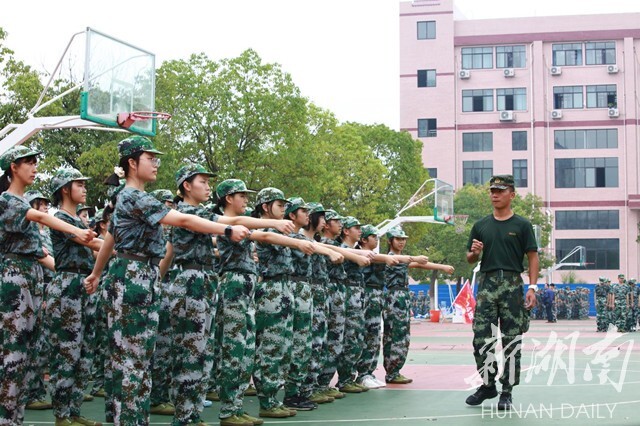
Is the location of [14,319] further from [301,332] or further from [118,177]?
[301,332]

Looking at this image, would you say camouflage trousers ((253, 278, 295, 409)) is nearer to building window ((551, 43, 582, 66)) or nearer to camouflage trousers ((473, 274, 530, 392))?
camouflage trousers ((473, 274, 530, 392))

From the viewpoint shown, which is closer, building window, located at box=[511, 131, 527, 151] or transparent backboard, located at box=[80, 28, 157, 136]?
transparent backboard, located at box=[80, 28, 157, 136]

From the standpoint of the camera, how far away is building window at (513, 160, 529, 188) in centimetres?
6097

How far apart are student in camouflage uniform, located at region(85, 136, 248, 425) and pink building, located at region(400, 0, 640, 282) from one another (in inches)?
2203

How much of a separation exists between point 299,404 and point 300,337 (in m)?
0.68

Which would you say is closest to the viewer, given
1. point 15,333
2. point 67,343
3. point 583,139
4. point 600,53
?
point 15,333

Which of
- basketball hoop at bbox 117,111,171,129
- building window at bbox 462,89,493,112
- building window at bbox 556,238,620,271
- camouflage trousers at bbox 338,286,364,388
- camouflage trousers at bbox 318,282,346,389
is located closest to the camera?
camouflage trousers at bbox 318,282,346,389

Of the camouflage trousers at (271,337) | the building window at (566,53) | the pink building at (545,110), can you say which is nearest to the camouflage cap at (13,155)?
the camouflage trousers at (271,337)

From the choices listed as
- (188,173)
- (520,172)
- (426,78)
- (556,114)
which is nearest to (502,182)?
(188,173)

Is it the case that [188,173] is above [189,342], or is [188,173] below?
above

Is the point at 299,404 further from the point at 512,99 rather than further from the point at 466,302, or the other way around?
the point at 512,99

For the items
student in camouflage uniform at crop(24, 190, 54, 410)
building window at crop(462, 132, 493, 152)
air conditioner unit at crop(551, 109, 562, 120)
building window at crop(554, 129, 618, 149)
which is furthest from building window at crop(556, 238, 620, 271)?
→ student in camouflage uniform at crop(24, 190, 54, 410)

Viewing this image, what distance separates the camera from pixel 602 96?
60.5 meters

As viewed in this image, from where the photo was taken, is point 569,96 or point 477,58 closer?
point 569,96
